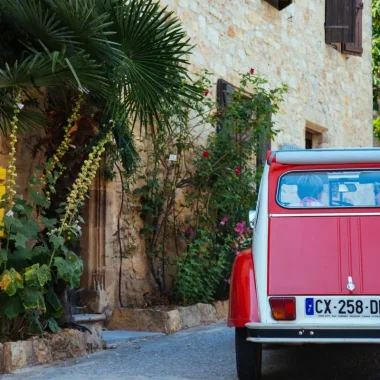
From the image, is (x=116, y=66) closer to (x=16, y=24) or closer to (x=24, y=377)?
(x=16, y=24)

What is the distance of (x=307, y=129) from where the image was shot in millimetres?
15953

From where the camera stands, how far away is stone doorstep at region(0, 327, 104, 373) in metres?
6.60

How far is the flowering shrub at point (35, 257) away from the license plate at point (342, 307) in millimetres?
2086

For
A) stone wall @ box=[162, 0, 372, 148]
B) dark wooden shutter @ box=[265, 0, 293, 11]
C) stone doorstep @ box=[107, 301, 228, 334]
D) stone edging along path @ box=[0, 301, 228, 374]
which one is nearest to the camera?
stone edging along path @ box=[0, 301, 228, 374]

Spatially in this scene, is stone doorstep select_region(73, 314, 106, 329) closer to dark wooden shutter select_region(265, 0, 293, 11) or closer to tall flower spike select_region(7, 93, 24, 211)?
tall flower spike select_region(7, 93, 24, 211)

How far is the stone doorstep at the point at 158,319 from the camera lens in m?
8.99

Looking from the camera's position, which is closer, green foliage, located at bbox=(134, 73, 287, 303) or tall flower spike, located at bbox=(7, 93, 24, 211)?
tall flower spike, located at bbox=(7, 93, 24, 211)

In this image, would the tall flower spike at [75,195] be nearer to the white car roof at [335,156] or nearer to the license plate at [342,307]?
the white car roof at [335,156]

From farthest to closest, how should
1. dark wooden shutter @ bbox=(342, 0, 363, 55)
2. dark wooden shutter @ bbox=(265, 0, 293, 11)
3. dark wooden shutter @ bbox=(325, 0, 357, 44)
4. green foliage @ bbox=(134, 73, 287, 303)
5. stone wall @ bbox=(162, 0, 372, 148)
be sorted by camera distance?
dark wooden shutter @ bbox=(342, 0, 363, 55) → dark wooden shutter @ bbox=(325, 0, 357, 44) → dark wooden shutter @ bbox=(265, 0, 293, 11) → stone wall @ bbox=(162, 0, 372, 148) → green foliage @ bbox=(134, 73, 287, 303)

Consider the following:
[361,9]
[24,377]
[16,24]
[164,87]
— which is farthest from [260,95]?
[361,9]

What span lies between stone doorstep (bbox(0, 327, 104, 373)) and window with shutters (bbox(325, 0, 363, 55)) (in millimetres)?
9957

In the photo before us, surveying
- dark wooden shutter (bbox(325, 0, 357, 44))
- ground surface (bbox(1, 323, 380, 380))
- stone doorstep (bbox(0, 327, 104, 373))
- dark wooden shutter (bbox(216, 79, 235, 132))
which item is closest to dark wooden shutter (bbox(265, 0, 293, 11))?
dark wooden shutter (bbox(325, 0, 357, 44))

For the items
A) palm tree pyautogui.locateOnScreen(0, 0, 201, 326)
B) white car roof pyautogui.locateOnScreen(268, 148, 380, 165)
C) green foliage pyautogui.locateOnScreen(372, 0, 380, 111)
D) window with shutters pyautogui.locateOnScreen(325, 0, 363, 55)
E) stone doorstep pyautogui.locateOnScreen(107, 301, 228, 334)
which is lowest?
stone doorstep pyautogui.locateOnScreen(107, 301, 228, 334)

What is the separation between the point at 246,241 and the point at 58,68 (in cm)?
406
